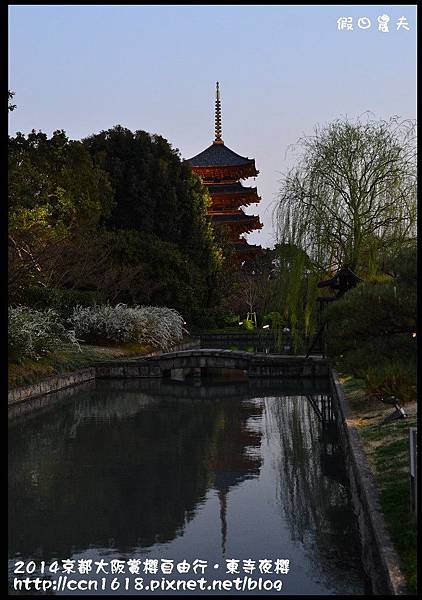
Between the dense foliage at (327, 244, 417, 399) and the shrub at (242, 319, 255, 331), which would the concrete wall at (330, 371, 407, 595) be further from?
the shrub at (242, 319, 255, 331)

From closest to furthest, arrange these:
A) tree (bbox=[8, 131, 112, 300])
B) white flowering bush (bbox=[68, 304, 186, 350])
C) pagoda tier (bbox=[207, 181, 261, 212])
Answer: tree (bbox=[8, 131, 112, 300]) < white flowering bush (bbox=[68, 304, 186, 350]) < pagoda tier (bbox=[207, 181, 261, 212])

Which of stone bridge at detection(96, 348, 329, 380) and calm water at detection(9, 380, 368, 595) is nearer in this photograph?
calm water at detection(9, 380, 368, 595)

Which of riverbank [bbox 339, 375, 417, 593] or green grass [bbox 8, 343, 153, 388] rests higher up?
green grass [bbox 8, 343, 153, 388]

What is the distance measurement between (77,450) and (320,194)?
10.8 meters

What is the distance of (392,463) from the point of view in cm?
787

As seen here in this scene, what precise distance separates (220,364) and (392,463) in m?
16.5

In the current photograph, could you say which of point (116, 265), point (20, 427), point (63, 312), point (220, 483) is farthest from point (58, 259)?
point (220, 483)

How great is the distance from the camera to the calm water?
6.85 metres

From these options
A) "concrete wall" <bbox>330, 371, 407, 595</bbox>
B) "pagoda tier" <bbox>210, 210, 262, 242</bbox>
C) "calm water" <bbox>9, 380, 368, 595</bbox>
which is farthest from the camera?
"pagoda tier" <bbox>210, 210, 262, 242</bbox>

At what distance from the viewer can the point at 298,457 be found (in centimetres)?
1138

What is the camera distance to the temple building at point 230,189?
60.3 metres

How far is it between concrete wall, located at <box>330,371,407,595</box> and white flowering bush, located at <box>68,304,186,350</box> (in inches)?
698

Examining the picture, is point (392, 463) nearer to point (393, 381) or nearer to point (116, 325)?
point (393, 381)

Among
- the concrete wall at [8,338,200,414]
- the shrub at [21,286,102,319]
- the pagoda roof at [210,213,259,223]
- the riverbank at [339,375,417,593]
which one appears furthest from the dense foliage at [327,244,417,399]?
the pagoda roof at [210,213,259,223]
